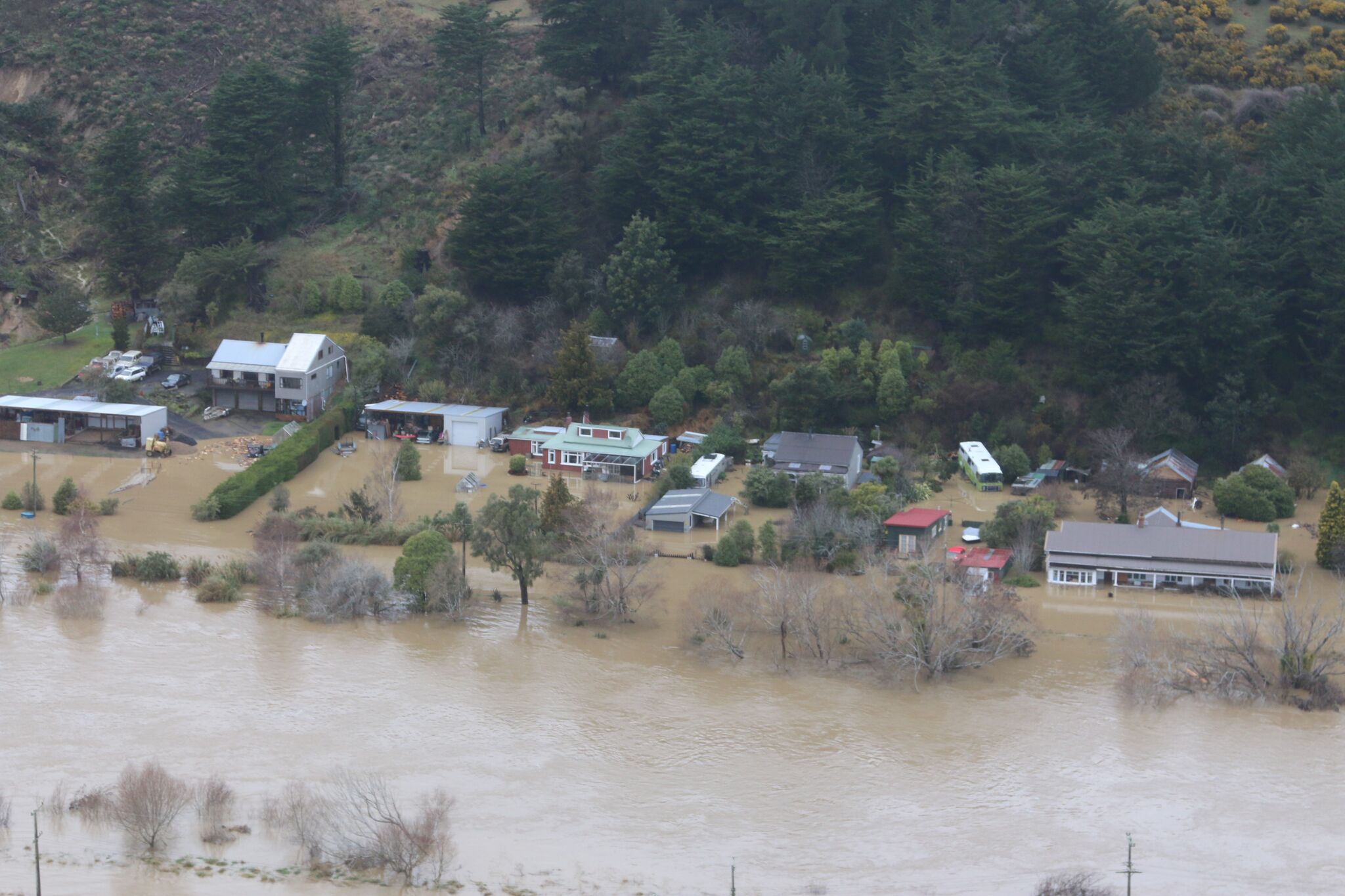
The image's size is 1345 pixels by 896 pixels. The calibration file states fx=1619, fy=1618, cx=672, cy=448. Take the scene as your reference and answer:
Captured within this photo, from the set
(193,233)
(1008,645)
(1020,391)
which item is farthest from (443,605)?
(193,233)

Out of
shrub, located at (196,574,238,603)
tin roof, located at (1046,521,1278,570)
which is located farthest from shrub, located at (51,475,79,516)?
tin roof, located at (1046,521,1278,570)

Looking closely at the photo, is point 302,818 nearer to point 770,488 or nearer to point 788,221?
point 770,488

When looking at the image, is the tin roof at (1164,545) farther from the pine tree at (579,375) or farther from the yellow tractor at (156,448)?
the yellow tractor at (156,448)

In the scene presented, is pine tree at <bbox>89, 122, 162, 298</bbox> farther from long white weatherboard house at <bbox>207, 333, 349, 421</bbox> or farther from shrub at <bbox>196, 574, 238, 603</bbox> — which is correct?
shrub at <bbox>196, 574, 238, 603</bbox>

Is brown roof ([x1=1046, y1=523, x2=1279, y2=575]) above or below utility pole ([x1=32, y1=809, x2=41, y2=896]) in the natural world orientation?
above

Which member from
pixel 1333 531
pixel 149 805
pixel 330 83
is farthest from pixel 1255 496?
pixel 330 83

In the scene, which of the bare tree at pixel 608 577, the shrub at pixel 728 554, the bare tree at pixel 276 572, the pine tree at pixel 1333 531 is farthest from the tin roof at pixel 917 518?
the bare tree at pixel 276 572
